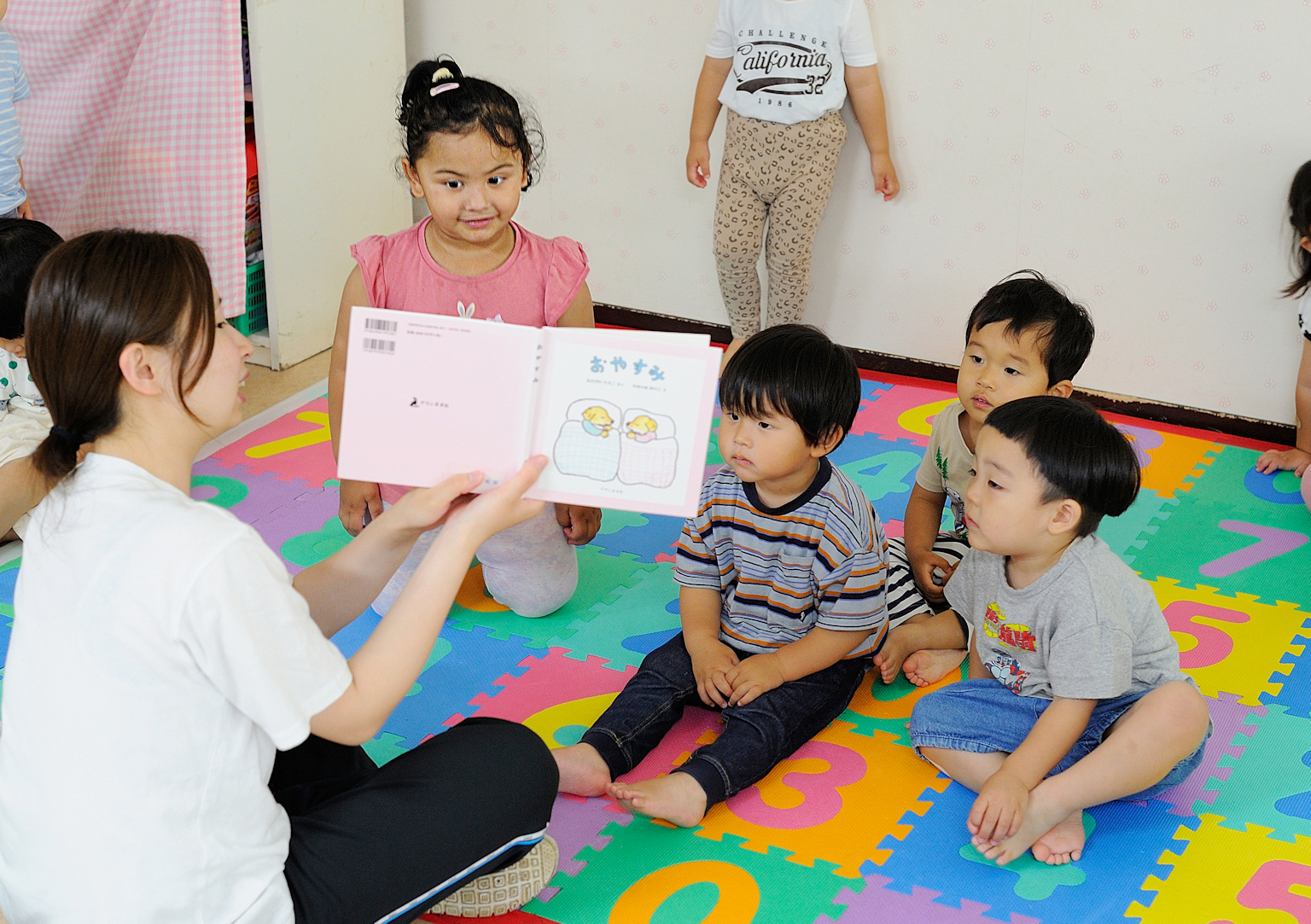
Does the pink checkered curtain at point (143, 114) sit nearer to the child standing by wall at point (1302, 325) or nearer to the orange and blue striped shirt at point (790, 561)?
the orange and blue striped shirt at point (790, 561)

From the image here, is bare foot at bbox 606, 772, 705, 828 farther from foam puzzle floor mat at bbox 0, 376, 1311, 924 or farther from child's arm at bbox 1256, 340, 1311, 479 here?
child's arm at bbox 1256, 340, 1311, 479

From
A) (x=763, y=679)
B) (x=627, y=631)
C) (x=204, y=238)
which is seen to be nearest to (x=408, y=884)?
(x=763, y=679)

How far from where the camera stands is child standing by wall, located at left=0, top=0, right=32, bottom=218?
2.53 metres

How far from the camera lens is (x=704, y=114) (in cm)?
314

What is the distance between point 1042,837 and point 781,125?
6.15ft

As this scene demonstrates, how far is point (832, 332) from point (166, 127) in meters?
1.73

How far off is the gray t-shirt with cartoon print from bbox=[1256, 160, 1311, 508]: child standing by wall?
3.82 feet

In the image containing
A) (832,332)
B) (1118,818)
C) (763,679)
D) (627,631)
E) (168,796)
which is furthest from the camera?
(832,332)

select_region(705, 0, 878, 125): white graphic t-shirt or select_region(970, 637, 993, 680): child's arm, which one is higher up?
select_region(705, 0, 878, 125): white graphic t-shirt

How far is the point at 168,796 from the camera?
1.13 metres

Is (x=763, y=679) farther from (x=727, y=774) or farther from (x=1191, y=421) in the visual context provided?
(x=1191, y=421)

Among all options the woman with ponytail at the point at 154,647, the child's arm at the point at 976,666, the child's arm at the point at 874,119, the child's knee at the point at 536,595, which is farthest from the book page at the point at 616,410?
the child's arm at the point at 874,119

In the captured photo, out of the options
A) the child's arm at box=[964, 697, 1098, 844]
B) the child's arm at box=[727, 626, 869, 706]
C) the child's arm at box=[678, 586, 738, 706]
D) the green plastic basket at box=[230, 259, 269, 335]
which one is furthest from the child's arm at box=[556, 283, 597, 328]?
the green plastic basket at box=[230, 259, 269, 335]

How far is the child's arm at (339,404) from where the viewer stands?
6.78 feet
